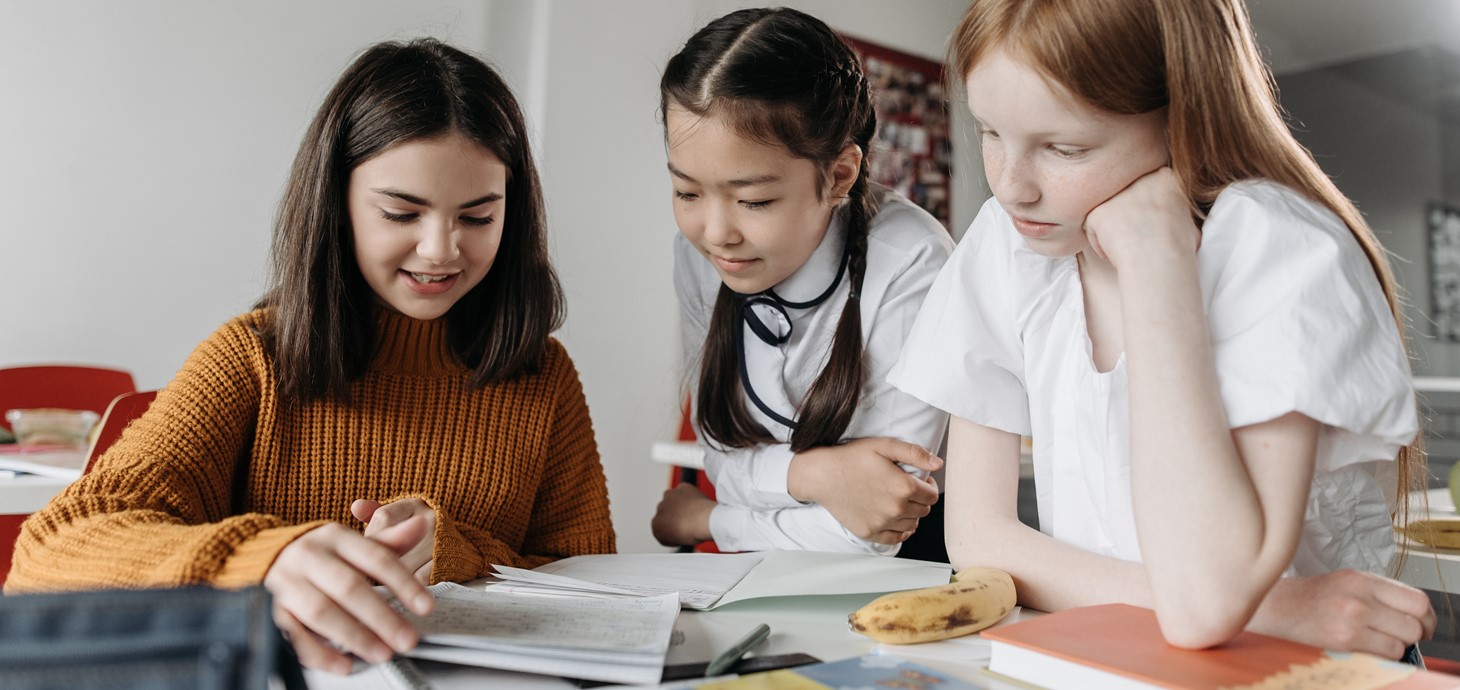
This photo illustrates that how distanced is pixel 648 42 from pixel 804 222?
2.41 meters

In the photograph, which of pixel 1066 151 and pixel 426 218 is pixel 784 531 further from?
pixel 1066 151

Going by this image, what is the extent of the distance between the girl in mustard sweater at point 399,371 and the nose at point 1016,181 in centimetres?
58

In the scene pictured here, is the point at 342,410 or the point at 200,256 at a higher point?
the point at 200,256

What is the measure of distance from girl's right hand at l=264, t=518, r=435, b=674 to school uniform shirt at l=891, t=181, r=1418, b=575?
526 millimetres

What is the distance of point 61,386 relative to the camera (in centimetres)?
254

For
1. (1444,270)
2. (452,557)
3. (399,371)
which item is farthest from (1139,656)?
(1444,270)

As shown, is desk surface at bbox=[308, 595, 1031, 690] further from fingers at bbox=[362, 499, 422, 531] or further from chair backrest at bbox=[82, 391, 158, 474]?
chair backrest at bbox=[82, 391, 158, 474]

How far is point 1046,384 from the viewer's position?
100cm

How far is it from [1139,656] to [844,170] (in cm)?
88

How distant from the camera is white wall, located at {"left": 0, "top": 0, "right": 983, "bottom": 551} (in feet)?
9.14

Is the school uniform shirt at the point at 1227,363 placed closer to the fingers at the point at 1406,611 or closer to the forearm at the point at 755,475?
the fingers at the point at 1406,611

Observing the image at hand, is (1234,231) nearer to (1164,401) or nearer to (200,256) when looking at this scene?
(1164,401)

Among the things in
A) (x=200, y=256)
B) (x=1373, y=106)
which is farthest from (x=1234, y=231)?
(x=1373, y=106)

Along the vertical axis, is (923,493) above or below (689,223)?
below
